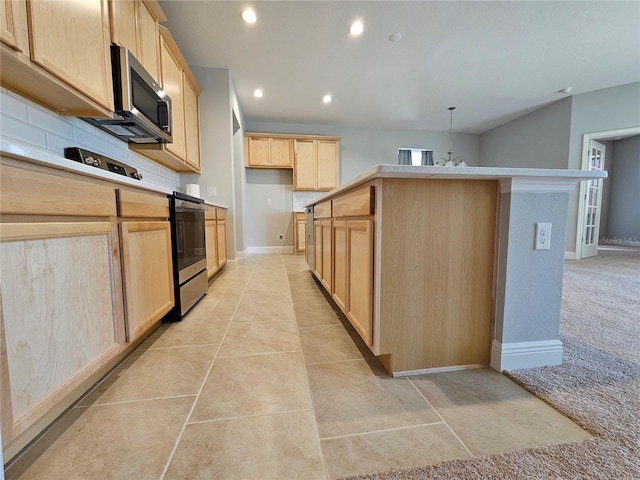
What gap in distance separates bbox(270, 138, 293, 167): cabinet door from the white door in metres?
5.00

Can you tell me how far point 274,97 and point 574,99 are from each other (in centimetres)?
483

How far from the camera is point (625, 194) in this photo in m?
6.77

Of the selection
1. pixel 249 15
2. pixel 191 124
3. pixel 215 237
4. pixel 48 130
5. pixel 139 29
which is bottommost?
pixel 215 237

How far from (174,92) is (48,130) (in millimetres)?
1442

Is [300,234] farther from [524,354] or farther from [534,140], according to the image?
[534,140]

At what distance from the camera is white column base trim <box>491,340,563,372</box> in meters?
1.17

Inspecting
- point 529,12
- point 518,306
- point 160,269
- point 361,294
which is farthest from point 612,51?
point 160,269

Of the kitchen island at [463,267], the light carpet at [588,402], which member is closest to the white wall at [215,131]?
the kitchen island at [463,267]

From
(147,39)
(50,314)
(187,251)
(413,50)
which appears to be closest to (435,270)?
(50,314)

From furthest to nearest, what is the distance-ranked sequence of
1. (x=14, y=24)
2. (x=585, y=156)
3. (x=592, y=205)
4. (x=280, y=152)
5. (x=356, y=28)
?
(x=280, y=152)
(x=592, y=205)
(x=585, y=156)
(x=356, y=28)
(x=14, y=24)

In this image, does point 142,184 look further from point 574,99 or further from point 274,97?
point 574,99

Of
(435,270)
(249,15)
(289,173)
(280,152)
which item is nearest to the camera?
(435,270)

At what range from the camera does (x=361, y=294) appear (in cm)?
128

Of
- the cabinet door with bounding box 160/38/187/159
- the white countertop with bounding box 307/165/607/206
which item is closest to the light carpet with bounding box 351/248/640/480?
the white countertop with bounding box 307/165/607/206
